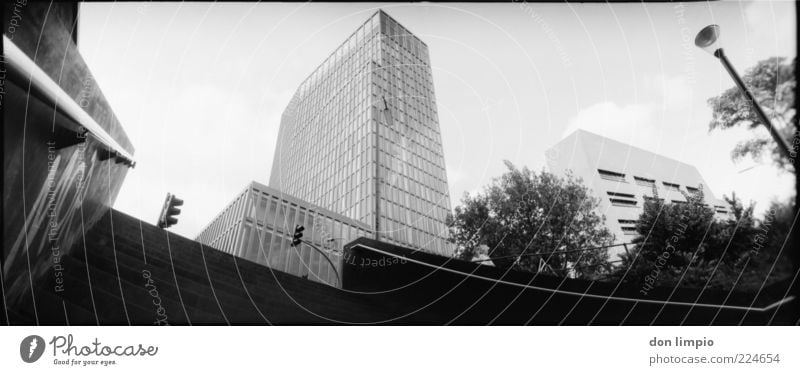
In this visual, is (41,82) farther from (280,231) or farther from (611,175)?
(611,175)

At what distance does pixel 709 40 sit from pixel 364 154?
144 feet

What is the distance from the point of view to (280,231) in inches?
1508

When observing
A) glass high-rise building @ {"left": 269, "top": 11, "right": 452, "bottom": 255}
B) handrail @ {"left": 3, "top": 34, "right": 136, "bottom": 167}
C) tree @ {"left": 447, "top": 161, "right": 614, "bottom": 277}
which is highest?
glass high-rise building @ {"left": 269, "top": 11, "right": 452, "bottom": 255}

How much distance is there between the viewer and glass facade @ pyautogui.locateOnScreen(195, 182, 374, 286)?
3622cm

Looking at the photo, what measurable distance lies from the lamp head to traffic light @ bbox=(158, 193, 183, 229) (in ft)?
33.2

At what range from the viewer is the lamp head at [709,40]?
454 cm

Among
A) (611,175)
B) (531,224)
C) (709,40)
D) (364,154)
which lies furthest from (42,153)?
(364,154)

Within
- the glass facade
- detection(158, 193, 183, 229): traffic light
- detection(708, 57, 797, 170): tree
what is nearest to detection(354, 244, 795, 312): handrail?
detection(708, 57, 797, 170): tree

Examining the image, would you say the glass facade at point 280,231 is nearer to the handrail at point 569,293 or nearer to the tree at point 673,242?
the tree at point 673,242

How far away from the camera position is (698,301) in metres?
6.51

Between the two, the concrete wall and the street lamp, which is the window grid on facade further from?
the concrete wall

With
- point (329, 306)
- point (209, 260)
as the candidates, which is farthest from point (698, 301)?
point (209, 260)

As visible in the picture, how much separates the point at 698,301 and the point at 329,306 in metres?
6.73
